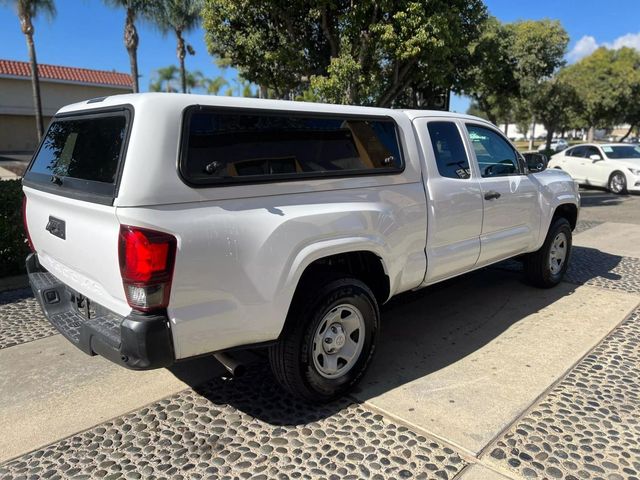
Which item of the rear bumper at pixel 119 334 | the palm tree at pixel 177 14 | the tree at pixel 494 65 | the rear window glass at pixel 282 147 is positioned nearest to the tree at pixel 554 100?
the tree at pixel 494 65

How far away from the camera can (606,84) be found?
1262 inches

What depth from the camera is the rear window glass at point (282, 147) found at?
263 centimetres

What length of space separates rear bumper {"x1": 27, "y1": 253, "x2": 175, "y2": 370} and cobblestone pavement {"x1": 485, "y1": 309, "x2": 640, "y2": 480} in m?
1.86

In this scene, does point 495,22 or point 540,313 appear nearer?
point 540,313

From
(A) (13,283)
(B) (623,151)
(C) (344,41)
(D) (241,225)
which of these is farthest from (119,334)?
(B) (623,151)

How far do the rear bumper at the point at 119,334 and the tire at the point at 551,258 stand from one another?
4.22 meters

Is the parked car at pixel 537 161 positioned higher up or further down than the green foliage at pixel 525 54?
further down

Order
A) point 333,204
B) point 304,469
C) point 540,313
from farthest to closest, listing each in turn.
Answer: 1. point 540,313
2. point 333,204
3. point 304,469

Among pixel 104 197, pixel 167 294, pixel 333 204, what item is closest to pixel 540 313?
pixel 333 204

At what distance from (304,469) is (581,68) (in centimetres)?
3792

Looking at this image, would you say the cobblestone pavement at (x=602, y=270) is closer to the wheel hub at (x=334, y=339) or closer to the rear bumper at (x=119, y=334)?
the wheel hub at (x=334, y=339)

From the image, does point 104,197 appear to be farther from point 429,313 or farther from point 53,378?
point 429,313

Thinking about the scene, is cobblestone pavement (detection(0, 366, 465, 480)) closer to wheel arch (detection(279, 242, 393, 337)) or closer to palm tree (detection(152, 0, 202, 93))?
wheel arch (detection(279, 242, 393, 337))

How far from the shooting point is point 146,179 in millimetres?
2426
